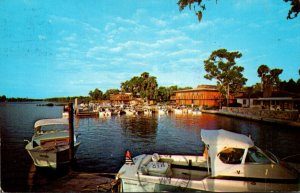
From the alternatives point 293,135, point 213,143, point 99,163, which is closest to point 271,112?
point 293,135

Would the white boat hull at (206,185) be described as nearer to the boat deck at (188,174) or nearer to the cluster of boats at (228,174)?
the cluster of boats at (228,174)

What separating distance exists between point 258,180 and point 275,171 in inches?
30.9

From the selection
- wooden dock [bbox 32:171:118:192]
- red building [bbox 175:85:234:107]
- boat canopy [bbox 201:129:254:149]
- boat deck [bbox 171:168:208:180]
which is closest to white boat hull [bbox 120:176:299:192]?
boat canopy [bbox 201:129:254:149]

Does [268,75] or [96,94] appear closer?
[268,75]

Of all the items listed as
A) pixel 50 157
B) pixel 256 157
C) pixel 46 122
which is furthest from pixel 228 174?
pixel 46 122

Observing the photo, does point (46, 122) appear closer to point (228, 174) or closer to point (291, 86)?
point (228, 174)

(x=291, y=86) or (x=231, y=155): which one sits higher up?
(x=291, y=86)

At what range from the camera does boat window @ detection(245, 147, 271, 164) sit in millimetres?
8312

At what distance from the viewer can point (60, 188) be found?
10.2 m

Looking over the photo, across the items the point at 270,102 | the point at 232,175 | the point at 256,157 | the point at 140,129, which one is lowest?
A: the point at 140,129

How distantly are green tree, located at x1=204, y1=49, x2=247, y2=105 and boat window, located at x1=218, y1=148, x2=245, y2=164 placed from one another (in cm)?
6011

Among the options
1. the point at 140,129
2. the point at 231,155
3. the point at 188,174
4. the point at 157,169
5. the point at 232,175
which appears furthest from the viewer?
the point at 140,129

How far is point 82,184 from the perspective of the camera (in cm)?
1056

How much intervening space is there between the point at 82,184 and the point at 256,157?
7999mm
